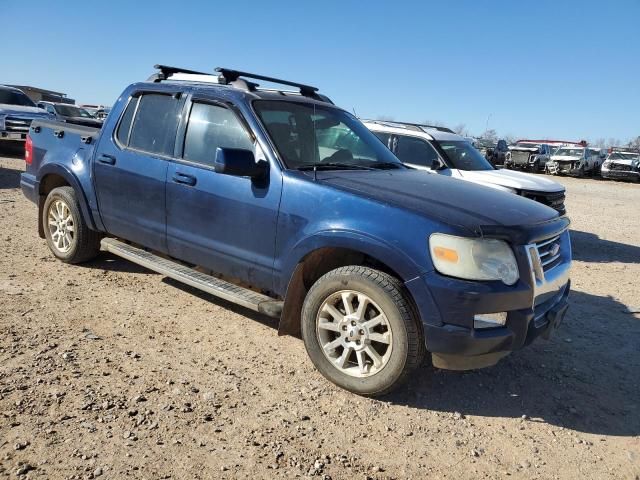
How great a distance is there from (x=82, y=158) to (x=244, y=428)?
339 cm

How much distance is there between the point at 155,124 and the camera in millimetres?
4473

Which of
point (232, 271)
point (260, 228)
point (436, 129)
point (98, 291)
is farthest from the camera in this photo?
point (436, 129)

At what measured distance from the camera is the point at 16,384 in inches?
121

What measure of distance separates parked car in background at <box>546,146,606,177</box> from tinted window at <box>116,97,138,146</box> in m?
27.1

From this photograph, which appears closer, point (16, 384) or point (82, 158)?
point (16, 384)

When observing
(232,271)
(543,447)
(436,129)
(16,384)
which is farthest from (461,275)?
(436,129)

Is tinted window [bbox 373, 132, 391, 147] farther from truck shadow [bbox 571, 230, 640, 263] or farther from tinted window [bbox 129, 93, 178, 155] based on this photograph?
tinted window [bbox 129, 93, 178, 155]

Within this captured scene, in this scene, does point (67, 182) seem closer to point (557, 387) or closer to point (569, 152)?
point (557, 387)

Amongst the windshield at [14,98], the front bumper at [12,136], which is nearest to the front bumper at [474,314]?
the front bumper at [12,136]

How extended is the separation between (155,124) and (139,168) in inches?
16.2

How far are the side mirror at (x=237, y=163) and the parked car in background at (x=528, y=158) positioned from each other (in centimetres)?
2767

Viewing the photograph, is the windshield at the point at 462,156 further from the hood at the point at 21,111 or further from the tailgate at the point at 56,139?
the hood at the point at 21,111

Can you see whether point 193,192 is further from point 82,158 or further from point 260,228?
point 82,158

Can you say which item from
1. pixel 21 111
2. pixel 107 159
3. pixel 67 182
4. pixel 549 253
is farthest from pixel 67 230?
pixel 21 111
